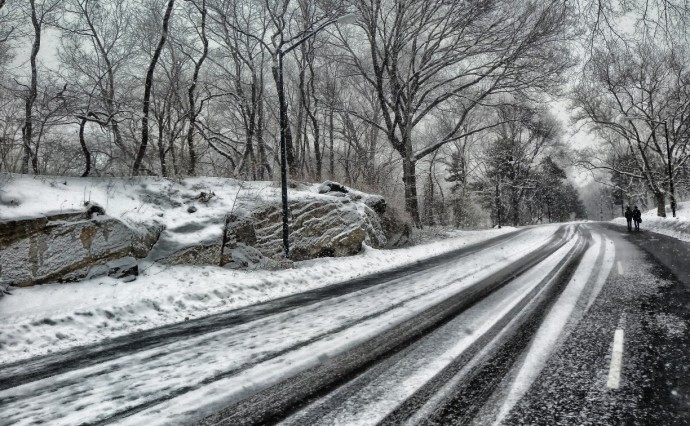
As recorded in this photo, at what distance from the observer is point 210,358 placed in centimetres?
446

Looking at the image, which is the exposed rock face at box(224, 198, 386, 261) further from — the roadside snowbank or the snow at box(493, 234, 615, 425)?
the snow at box(493, 234, 615, 425)

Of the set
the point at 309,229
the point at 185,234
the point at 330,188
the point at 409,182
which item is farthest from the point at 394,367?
the point at 409,182

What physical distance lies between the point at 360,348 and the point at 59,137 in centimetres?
1821

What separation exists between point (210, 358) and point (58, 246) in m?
5.59

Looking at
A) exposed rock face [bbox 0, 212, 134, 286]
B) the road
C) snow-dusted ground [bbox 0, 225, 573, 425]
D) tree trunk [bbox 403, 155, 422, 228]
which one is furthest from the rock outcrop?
tree trunk [bbox 403, 155, 422, 228]

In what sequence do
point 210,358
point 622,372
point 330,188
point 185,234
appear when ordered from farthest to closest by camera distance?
point 330,188, point 185,234, point 210,358, point 622,372

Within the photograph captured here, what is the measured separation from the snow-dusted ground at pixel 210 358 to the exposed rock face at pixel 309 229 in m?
3.20

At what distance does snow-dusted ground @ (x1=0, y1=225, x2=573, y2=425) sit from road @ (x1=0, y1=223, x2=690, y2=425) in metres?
0.02

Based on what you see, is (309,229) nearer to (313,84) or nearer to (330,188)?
(330,188)

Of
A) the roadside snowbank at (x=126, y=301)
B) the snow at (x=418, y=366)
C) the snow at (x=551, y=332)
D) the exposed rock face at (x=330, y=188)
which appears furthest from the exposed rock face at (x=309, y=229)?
the snow at (x=551, y=332)

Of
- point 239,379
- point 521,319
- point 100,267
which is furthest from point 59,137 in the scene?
point 521,319

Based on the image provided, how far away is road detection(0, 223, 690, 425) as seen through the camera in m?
3.04

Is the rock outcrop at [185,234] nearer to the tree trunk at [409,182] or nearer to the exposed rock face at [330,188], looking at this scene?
the exposed rock face at [330,188]

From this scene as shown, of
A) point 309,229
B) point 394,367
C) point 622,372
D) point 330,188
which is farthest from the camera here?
point 330,188
